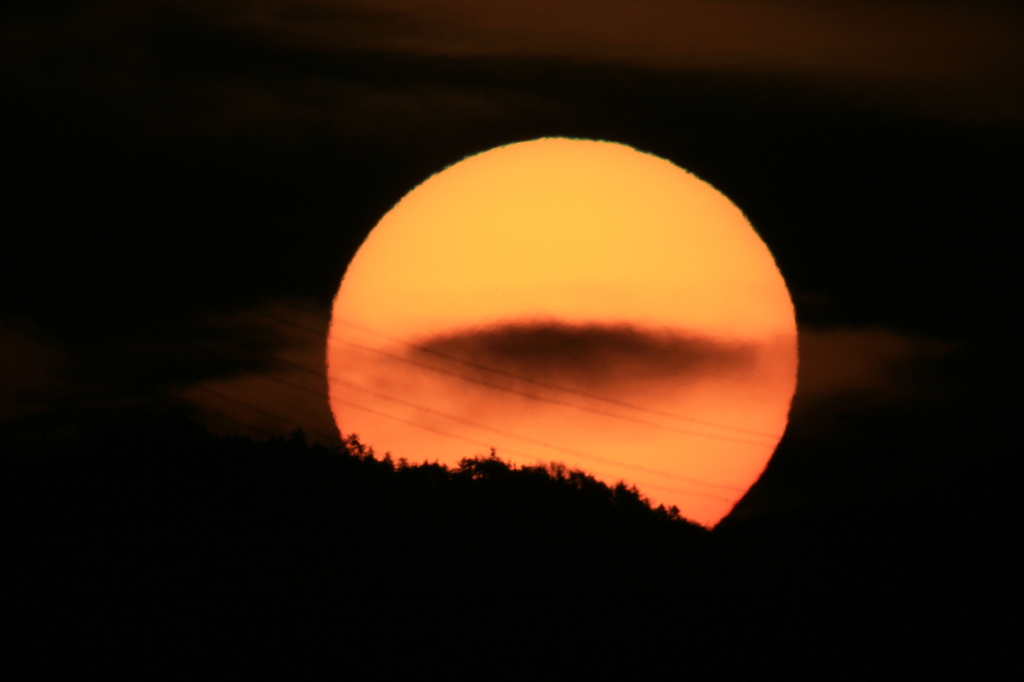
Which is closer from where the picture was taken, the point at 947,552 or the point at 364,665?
the point at 364,665

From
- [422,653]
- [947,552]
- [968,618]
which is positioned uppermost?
[947,552]

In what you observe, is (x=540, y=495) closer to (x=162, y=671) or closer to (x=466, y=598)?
(x=466, y=598)

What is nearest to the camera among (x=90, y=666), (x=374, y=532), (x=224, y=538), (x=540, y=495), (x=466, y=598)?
(x=90, y=666)

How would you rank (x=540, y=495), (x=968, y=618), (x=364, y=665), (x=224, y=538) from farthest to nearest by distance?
(x=540, y=495) < (x=224, y=538) < (x=968, y=618) < (x=364, y=665)

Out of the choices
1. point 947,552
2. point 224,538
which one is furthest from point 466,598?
point 947,552

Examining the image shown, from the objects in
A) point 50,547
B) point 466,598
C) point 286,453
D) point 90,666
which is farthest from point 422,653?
point 286,453

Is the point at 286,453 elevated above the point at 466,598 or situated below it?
above
